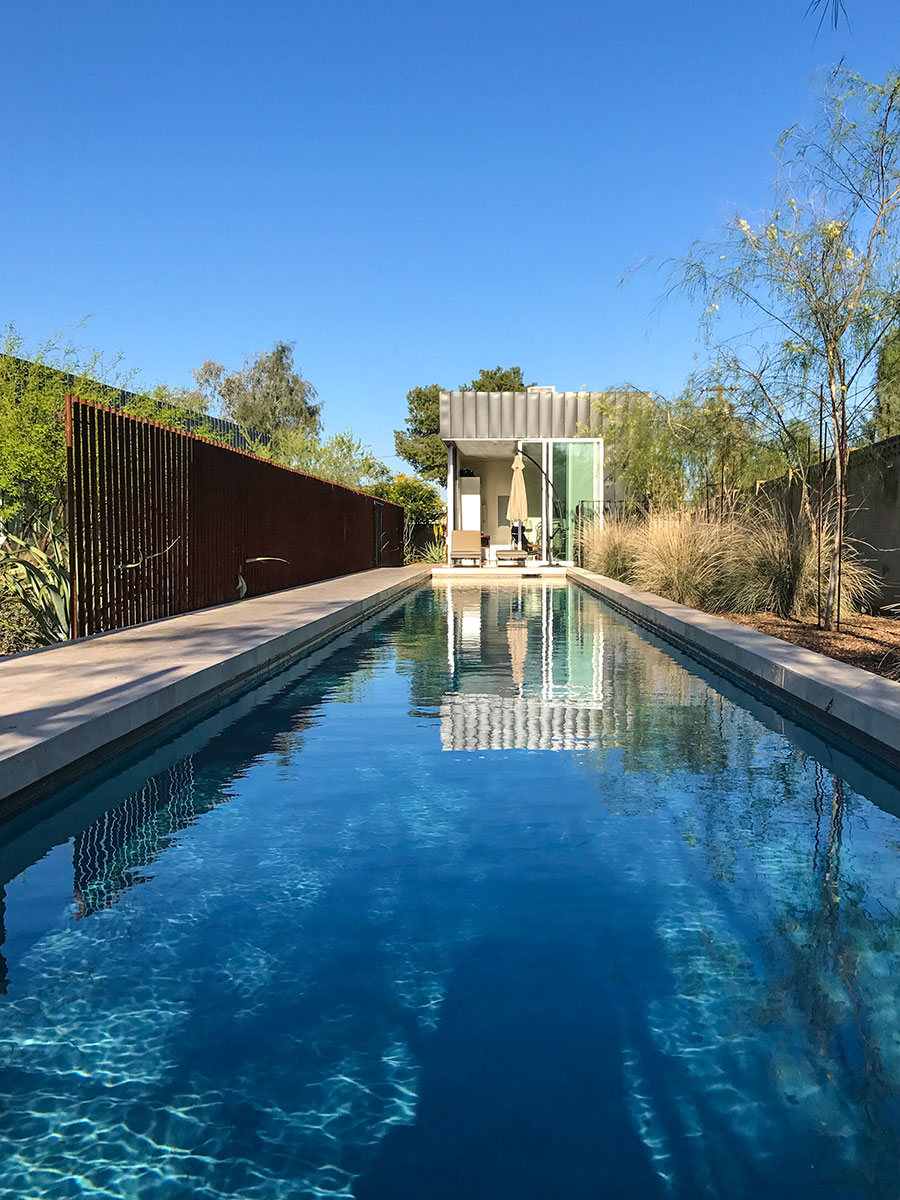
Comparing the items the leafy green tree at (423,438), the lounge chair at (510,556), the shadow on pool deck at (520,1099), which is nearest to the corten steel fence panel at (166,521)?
the shadow on pool deck at (520,1099)

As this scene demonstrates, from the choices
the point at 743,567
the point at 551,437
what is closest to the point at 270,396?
the point at 551,437

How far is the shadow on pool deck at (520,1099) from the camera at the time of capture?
1827 mm

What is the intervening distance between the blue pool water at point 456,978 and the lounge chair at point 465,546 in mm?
19670

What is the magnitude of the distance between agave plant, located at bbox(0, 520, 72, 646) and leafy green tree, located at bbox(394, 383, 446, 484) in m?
42.1

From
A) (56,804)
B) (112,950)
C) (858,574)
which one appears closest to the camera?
(112,950)

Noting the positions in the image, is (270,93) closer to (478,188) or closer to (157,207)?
(478,188)

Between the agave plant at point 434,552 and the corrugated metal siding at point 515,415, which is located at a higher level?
the corrugated metal siding at point 515,415

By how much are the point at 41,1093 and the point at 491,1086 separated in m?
0.91

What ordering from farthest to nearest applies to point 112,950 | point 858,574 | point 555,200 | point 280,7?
point 555,200 → point 280,7 → point 858,574 → point 112,950

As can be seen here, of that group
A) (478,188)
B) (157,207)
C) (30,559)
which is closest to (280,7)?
(478,188)

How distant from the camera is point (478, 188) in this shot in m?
20.9

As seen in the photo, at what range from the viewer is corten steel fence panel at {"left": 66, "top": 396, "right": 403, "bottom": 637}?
28.1 feet

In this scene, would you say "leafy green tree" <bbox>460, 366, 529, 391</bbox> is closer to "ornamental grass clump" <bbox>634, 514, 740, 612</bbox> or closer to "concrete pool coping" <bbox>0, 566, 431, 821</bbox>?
"ornamental grass clump" <bbox>634, 514, 740, 612</bbox>

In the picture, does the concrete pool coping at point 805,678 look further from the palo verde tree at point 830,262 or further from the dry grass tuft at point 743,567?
the palo verde tree at point 830,262
